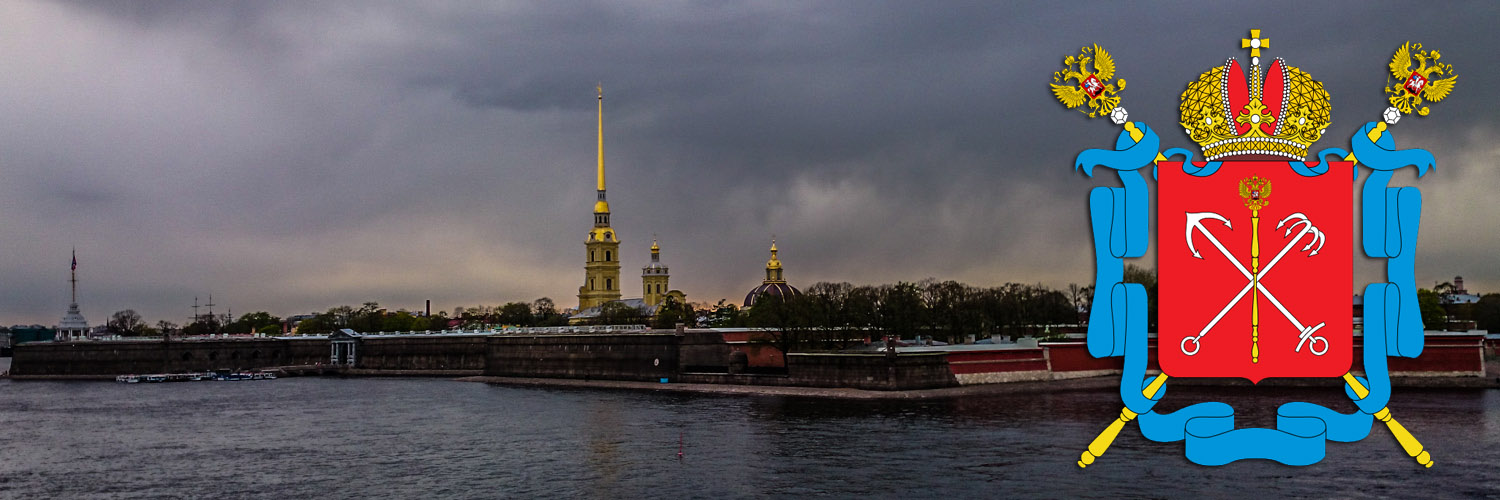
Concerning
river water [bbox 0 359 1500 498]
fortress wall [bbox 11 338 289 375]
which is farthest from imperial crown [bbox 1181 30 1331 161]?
fortress wall [bbox 11 338 289 375]

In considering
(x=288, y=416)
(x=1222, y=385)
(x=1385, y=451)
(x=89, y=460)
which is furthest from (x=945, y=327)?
(x=89, y=460)

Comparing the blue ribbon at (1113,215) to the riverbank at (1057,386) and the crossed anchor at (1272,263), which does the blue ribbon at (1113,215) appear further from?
the riverbank at (1057,386)

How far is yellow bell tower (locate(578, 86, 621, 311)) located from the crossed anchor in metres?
130

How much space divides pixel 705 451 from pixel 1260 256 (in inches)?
660

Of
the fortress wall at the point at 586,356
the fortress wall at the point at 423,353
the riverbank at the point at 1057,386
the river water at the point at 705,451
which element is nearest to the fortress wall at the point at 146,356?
the fortress wall at the point at 423,353

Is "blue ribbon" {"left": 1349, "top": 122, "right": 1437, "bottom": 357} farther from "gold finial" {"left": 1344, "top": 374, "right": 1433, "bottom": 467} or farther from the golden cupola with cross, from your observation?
the golden cupola with cross

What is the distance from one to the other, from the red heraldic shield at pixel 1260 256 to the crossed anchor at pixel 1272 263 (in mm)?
13

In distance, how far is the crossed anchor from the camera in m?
16.4

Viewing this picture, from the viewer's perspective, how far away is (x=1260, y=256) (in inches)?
646

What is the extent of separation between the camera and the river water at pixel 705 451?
23.9 meters

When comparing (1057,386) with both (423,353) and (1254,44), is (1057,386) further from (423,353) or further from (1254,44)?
(423,353)

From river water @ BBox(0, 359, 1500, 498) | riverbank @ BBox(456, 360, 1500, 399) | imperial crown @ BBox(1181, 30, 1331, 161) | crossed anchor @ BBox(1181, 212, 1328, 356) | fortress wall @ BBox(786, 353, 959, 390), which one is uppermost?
imperial crown @ BBox(1181, 30, 1331, 161)

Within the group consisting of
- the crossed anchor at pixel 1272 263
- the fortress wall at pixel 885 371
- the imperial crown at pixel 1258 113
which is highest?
the imperial crown at pixel 1258 113

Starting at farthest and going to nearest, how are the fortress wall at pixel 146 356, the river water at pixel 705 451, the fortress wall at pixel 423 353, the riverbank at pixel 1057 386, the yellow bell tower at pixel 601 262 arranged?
the yellow bell tower at pixel 601 262 → the fortress wall at pixel 146 356 → the fortress wall at pixel 423 353 → the riverbank at pixel 1057 386 → the river water at pixel 705 451
